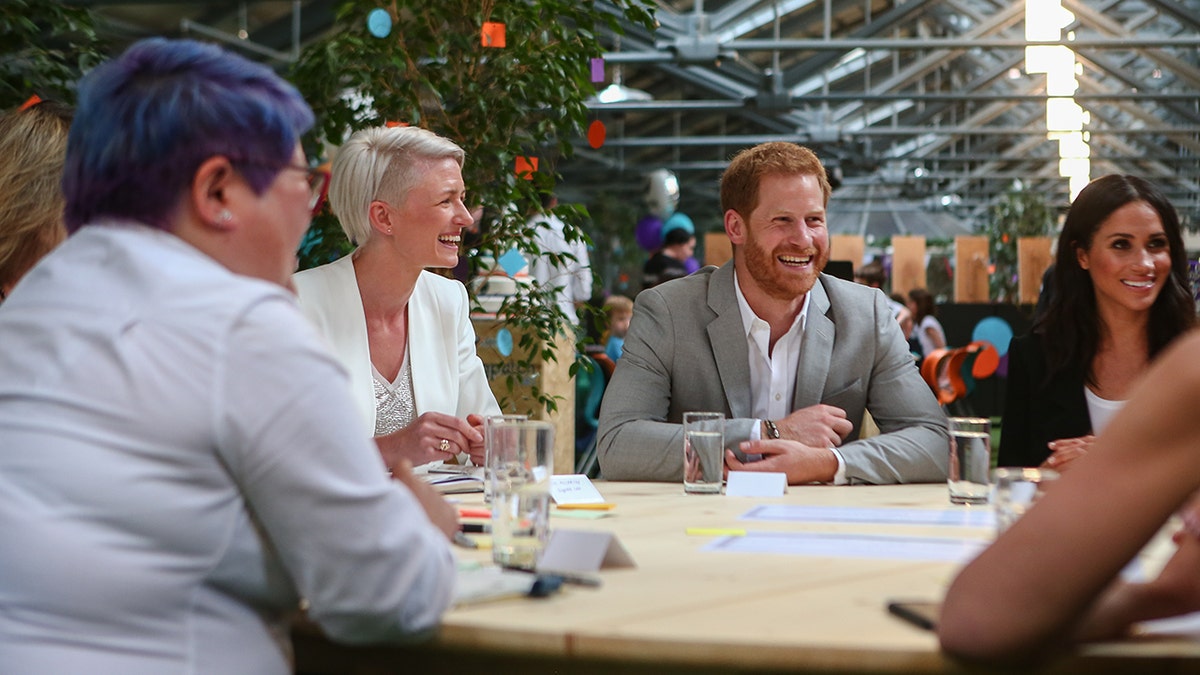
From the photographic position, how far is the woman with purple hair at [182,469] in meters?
1.18

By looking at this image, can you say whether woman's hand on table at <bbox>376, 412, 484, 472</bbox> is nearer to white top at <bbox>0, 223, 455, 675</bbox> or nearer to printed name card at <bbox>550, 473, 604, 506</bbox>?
printed name card at <bbox>550, 473, 604, 506</bbox>

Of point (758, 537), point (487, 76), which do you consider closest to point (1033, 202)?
point (487, 76)

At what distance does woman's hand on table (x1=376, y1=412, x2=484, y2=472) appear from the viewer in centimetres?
254

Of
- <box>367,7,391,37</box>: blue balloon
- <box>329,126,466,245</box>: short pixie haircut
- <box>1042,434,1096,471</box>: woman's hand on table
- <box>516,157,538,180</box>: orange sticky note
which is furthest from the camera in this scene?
<box>516,157,538,180</box>: orange sticky note

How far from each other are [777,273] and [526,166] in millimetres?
1814

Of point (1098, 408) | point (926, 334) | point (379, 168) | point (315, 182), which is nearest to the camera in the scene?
point (315, 182)

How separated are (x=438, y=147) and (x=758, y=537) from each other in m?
1.85

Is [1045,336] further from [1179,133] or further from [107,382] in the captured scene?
[1179,133]

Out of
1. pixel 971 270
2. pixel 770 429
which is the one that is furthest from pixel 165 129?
pixel 971 270

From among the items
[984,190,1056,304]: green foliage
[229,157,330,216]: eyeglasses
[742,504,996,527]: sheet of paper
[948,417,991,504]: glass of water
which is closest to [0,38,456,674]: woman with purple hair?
[229,157,330,216]: eyeglasses

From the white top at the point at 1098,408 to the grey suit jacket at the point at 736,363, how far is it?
1.29 ft

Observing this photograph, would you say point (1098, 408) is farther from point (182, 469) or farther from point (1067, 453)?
point (182, 469)

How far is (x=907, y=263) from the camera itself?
15953 mm

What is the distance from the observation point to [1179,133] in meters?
17.7
